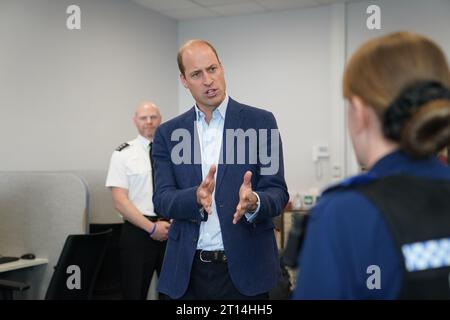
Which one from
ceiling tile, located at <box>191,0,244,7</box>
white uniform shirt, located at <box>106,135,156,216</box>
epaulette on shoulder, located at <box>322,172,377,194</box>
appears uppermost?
ceiling tile, located at <box>191,0,244,7</box>

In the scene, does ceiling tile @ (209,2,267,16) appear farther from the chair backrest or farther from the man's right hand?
the man's right hand

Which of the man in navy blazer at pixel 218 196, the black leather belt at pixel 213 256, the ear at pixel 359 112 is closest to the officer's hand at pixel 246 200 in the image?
the man in navy blazer at pixel 218 196

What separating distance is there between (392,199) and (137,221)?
2.57 metres

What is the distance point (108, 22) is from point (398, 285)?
4.20 meters

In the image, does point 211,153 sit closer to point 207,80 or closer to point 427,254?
point 207,80

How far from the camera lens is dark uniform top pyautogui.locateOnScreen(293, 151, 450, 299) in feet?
2.42

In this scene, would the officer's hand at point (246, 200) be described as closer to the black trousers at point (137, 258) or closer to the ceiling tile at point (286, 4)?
the black trousers at point (137, 258)

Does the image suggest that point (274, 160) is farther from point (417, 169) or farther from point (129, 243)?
point (129, 243)

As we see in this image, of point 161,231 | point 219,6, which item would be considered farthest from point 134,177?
point 219,6

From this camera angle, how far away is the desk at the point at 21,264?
107 inches

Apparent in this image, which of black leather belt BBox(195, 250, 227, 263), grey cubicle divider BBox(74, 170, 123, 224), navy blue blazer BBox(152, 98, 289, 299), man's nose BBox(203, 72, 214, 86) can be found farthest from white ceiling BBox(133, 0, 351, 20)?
black leather belt BBox(195, 250, 227, 263)

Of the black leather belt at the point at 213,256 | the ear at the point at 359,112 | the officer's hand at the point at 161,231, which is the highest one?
the ear at the point at 359,112

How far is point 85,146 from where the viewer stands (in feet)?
14.0

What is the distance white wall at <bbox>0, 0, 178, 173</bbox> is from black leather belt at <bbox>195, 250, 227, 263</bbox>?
2364 mm
